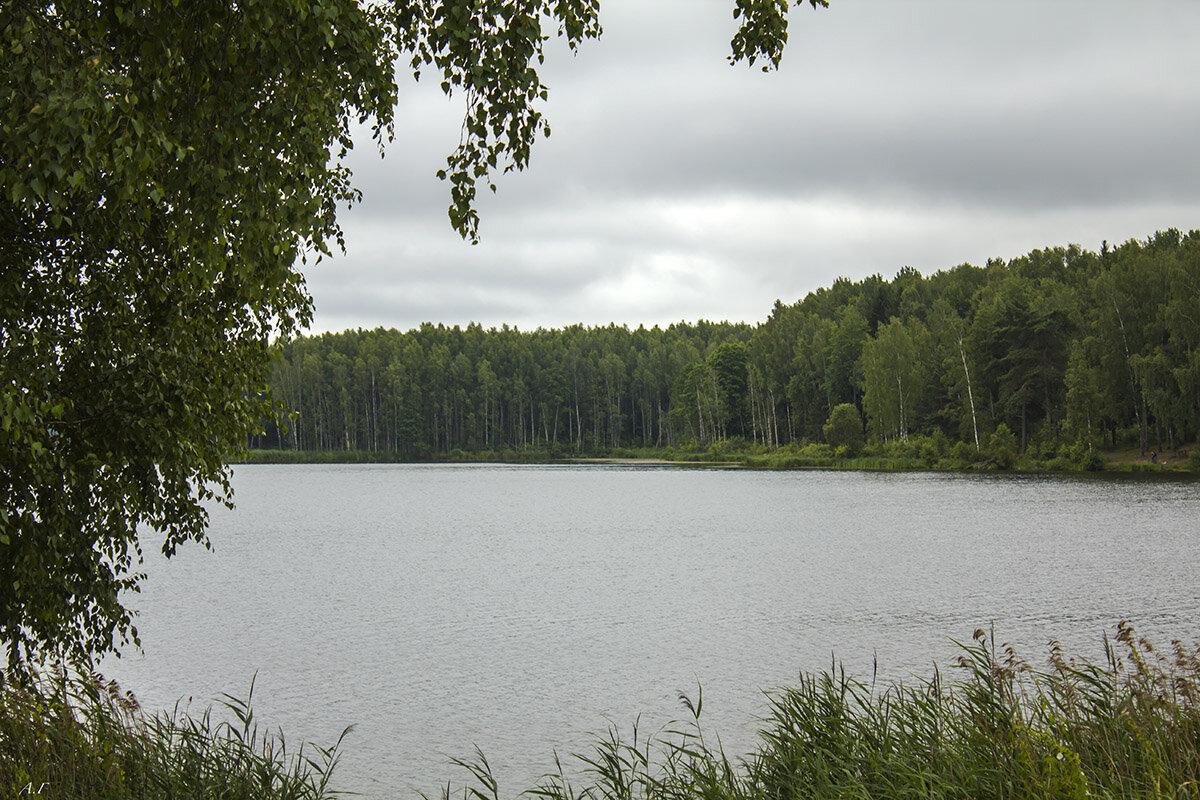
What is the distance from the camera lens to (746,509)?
44.7m

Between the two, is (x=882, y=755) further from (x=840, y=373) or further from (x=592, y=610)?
(x=840, y=373)

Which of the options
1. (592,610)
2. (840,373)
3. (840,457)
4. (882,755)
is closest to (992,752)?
(882,755)

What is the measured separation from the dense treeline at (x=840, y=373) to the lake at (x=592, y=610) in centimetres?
1746

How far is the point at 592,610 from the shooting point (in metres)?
20.3

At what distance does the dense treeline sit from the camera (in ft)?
205

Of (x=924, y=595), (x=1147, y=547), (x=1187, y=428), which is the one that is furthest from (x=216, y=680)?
(x=1187, y=428)

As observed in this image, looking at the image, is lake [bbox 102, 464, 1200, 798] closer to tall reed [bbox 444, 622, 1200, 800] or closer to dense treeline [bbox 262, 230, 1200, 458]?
tall reed [bbox 444, 622, 1200, 800]

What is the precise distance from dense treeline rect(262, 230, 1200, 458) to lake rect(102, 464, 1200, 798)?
57.3 ft


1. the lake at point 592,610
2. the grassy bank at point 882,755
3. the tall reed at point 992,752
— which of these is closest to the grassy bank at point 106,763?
the grassy bank at point 882,755

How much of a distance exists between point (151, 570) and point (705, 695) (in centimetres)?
1944

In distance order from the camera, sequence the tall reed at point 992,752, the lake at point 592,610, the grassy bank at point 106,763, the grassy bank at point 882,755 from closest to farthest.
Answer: the tall reed at point 992,752, the grassy bank at point 882,755, the grassy bank at point 106,763, the lake at point 592,610

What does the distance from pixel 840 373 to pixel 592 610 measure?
263 ft

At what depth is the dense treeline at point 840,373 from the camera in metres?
62.4

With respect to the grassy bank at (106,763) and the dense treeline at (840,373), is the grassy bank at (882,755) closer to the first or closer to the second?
the grassy bank at (106,763)
